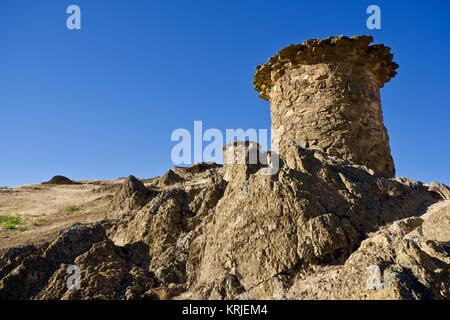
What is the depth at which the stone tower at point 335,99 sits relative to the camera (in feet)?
35.6

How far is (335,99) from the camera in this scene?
11.1m

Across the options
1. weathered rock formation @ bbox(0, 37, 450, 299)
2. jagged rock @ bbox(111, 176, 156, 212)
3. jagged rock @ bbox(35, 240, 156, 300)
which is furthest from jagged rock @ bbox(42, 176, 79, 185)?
jagged rock @ bbox(35, 240, 156, 300)

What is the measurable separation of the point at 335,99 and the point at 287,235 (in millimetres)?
5435

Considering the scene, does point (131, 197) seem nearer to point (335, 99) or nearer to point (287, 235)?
point (287, 235)

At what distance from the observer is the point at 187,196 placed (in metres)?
9.60

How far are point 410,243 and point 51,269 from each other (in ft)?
20.4

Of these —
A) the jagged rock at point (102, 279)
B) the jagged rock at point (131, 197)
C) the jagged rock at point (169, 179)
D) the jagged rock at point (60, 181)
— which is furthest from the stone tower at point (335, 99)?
the jagged rock at point (60, 181)

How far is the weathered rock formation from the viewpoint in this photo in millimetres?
5898

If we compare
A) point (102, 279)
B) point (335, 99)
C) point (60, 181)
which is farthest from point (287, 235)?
point (60, 181)

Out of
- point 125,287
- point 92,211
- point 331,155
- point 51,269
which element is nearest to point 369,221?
point 331,155

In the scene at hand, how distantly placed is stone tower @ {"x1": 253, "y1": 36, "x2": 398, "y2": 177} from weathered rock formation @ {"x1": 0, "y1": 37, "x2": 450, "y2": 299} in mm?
38

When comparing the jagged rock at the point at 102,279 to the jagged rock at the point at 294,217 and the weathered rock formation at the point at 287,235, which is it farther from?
the jagged rock at the point at 294,217

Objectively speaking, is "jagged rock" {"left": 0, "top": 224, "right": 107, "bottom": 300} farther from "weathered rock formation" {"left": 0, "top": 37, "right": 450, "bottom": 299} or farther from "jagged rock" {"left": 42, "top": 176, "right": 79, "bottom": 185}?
"jagged rock" {"left": 42, "top": 176, "right": 79, "bottom": 185}
